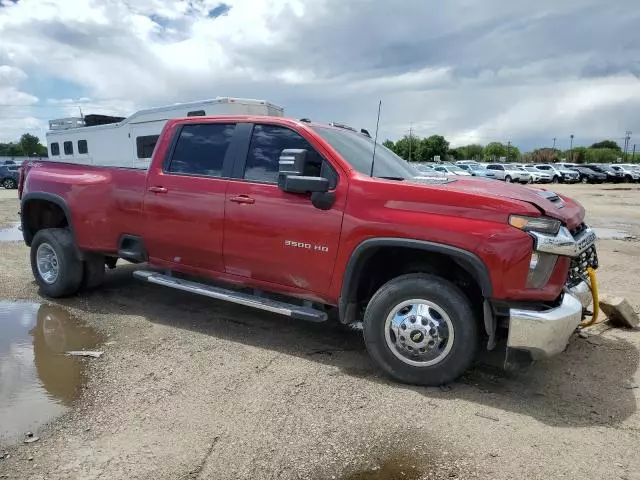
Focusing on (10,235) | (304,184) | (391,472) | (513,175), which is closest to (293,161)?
(304,184)

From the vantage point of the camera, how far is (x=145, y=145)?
1496cm

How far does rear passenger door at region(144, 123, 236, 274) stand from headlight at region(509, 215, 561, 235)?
2.40 meters

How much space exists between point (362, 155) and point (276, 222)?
97 centimetres

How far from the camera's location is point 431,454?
314 cm

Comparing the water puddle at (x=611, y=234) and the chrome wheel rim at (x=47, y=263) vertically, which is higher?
the chrome wheel rim at (x=47, y=263)

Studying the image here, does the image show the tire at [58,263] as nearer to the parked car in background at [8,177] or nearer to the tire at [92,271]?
the tire at [92,271]

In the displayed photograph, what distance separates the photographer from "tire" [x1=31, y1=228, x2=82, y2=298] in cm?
602

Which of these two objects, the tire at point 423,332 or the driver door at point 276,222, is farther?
the driver door at point 276,222

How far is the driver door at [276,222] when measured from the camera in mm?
4277

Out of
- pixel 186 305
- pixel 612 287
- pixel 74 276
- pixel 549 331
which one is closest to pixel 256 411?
pixel 549 331

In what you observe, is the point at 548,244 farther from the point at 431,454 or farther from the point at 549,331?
the point at 431,454

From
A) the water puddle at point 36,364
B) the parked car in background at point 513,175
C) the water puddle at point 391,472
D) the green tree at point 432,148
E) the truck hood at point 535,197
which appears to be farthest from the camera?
the green tree at point 432,148

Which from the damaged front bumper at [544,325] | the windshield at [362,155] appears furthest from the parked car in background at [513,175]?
the damaged front bumper at [544,325]

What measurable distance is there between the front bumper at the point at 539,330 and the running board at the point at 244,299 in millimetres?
1438
